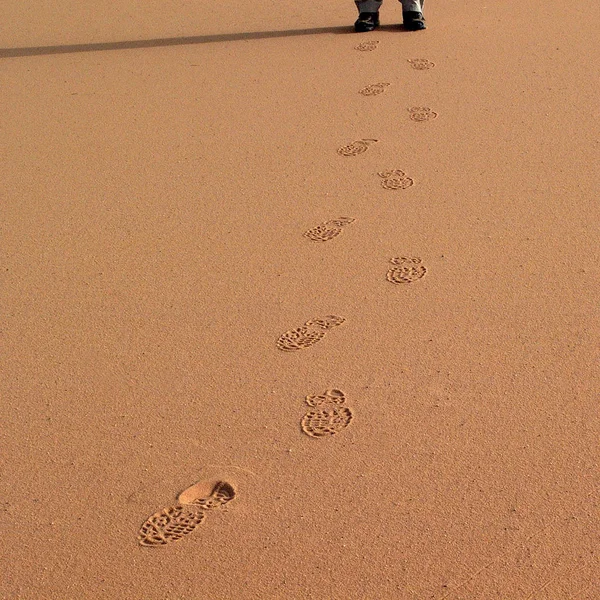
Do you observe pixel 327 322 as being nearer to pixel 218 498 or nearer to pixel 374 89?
pixel 218 498

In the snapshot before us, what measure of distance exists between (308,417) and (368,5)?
10.6 ft

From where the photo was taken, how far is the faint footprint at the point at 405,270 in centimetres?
268

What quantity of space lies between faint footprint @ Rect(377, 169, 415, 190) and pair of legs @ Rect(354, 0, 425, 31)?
Result: 5.78 feet

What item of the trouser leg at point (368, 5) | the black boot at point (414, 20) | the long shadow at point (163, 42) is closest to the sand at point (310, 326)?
the black boot at point (414, 20)

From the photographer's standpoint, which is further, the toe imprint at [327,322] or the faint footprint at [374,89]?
the faint footprint at [374,89]

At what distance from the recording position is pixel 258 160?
354 cm

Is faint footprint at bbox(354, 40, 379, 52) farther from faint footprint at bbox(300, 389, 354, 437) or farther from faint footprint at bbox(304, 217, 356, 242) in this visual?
faint footprint at bbox(300, 389, 354, 437)

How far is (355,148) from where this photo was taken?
3.53 m

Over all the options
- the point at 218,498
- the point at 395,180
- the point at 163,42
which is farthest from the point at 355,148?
the point at 163,42

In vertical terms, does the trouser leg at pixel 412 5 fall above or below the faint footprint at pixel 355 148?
above

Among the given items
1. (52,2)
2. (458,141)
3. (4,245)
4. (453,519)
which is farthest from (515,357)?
(52,2)

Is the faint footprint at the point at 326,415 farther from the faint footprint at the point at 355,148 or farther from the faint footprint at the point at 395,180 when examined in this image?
the faint footprint at the point at 355,148

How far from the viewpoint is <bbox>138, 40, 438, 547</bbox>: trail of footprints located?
186 cm

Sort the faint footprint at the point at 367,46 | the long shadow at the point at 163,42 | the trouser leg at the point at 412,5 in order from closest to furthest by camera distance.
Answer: the faint footprint at the point at 367,46, the trouser leg at the point at 412,5, the long shadow at the point at 163,42
